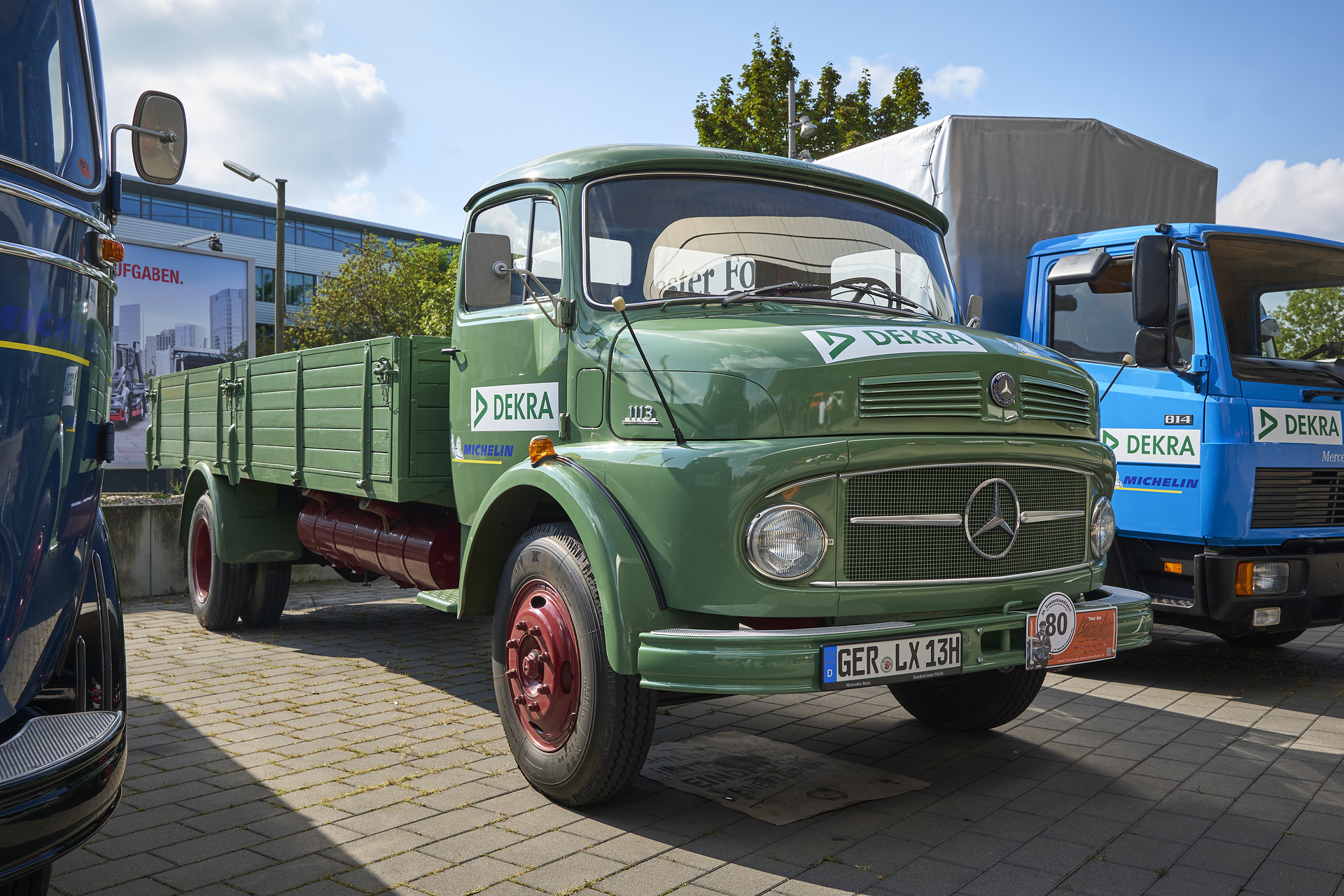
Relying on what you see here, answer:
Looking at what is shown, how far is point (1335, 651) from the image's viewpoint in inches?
282

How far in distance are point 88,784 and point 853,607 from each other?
2154 mm

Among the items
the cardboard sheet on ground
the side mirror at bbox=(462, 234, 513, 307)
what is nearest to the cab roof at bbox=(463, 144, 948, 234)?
the side mirror at bbox=(462, 234, 513, 307)

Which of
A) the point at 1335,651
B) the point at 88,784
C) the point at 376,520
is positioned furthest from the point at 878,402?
the point at 1335,651

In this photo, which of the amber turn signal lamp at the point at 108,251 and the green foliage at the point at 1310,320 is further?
the green foliage at the point at 1310,320

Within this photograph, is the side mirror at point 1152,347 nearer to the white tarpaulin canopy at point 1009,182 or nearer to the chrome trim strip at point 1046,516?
the white tarpaulin canopy at point 1009,182

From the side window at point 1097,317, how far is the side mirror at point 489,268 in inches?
143

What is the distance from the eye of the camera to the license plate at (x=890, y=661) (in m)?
3.18

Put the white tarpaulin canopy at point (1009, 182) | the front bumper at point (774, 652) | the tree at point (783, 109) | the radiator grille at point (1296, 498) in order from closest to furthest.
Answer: the front bumper at point (774, 652) < the radiator grille at point (1296, 498) < the white tarpaulin canopy at point (1009, 182) < the tree at point (783, 109)

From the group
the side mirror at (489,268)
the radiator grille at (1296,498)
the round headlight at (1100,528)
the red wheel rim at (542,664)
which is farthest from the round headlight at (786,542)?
the radiator grille at (1296,498)

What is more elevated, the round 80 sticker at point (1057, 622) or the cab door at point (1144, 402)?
the cab door at point (1144, 402)

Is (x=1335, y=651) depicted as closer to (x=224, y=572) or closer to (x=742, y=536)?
(x=742, y=536)

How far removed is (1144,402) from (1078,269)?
942 millimetres

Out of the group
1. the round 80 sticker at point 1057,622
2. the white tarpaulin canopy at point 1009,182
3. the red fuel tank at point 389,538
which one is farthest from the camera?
the white tarpaulin canopy at point 1009,182

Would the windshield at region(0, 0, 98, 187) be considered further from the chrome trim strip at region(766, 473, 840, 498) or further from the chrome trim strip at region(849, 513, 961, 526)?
the chrome trim strip at region(849, 513, 961, 526)
